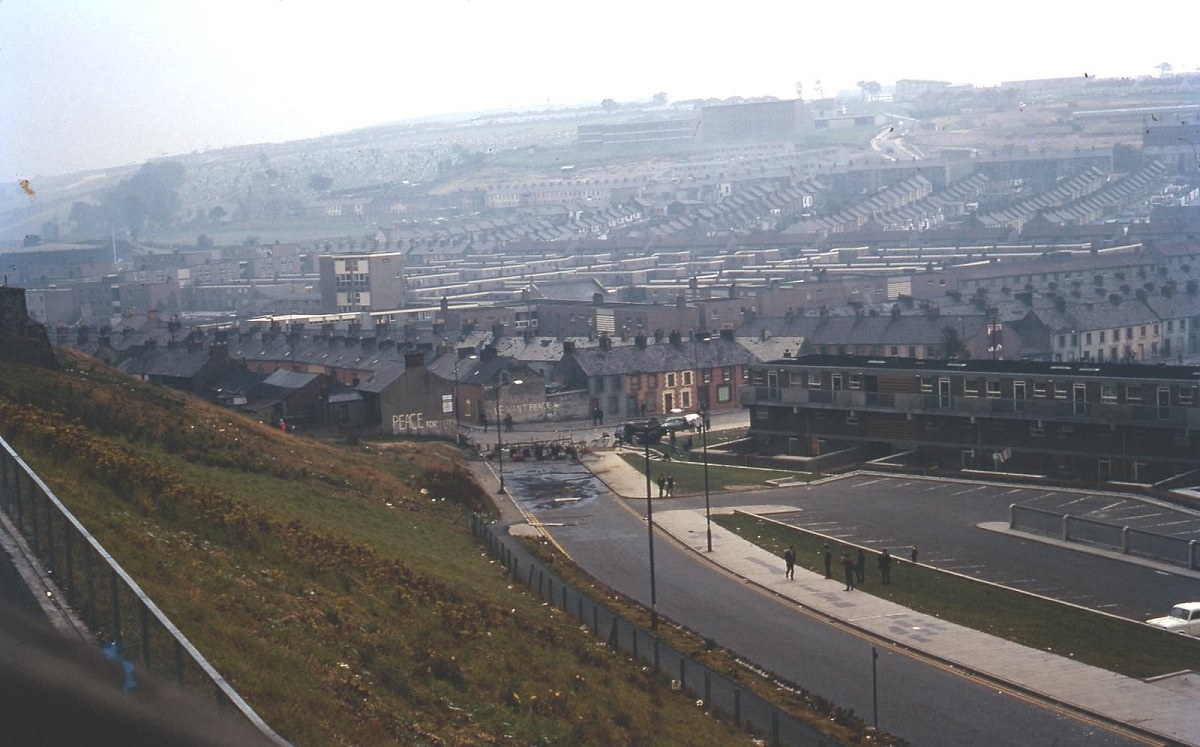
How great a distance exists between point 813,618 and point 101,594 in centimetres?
987

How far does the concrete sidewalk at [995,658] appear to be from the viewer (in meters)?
11.5

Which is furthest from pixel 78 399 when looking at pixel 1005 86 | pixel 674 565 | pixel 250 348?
pixel 1005 86

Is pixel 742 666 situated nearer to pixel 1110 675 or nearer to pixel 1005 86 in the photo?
pixel 1110 675

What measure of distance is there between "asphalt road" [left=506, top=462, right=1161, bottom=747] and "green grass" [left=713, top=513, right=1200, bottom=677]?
3.99ft

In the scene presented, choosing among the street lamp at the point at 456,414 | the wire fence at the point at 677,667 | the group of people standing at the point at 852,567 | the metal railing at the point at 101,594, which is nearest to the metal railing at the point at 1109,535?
the group of people standing at the point at 852,567

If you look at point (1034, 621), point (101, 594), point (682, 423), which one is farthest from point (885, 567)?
point (682, 423)

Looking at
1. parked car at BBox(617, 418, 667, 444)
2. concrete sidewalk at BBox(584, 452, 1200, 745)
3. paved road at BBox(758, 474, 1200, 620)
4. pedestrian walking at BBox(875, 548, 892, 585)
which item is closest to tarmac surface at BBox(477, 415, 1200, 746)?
concrete sidewalk at BBox(584, 452, 1200, 745)

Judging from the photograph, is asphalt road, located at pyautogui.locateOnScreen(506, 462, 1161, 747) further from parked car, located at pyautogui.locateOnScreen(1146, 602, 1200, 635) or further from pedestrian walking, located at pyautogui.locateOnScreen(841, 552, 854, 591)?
parked car, located at pyautogui.locateOnScreen(1146, 602, 1200, 635)

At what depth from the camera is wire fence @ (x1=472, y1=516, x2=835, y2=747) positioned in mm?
10688

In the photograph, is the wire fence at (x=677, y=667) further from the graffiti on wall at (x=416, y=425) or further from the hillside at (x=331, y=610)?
the graffiti on wall at (x=416, y=425)

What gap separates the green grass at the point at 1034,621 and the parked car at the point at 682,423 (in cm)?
1376

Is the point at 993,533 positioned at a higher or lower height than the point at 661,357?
lower

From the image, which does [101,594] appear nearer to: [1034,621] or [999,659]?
[999,659]

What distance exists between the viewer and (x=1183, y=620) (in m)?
14.8
